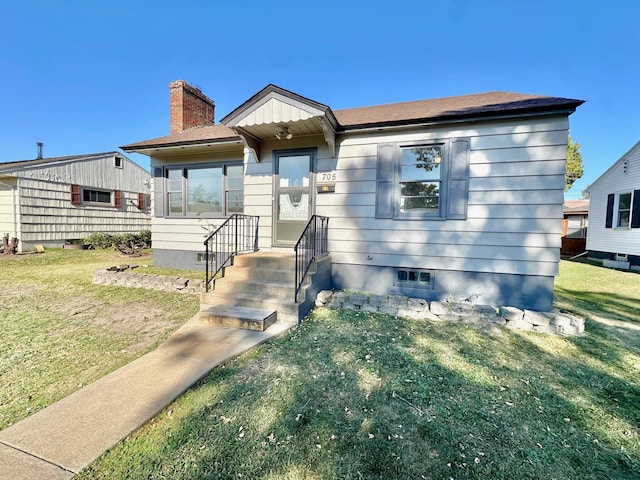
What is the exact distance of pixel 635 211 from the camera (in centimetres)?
1023

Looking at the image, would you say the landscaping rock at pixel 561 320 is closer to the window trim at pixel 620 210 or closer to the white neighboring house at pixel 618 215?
the white neighboring house at pixel 618 215

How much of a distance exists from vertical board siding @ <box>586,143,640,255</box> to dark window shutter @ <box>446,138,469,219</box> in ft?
33.2

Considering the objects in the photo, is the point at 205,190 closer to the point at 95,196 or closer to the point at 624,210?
the point at 95,196

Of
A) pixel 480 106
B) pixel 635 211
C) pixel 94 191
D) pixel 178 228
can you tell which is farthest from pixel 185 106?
pixel 635 211

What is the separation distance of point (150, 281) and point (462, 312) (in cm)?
612

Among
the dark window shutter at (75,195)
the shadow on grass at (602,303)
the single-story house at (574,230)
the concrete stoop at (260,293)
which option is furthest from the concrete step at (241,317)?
the single-story house at (574,230)

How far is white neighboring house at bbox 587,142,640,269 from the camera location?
33.7ft

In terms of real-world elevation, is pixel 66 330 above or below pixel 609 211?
below

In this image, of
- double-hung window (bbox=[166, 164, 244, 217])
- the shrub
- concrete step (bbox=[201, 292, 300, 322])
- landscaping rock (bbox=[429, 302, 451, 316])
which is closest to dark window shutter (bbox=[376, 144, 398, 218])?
landscaping rock (bbox=[429, 302, 451, 316])

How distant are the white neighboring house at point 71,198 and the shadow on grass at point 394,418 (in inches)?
520

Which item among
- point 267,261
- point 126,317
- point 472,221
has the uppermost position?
point 472,221

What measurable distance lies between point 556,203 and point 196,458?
577cm

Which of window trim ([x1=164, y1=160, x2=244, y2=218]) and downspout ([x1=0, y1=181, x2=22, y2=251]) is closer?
window trim ([x1=164, y1=160, x2=244, y2=218])

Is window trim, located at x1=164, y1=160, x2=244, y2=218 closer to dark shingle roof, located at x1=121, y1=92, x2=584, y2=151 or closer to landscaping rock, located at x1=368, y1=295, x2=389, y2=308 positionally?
dark shingle roof, located at x1=121, y1=92, x2=584, y2=151
